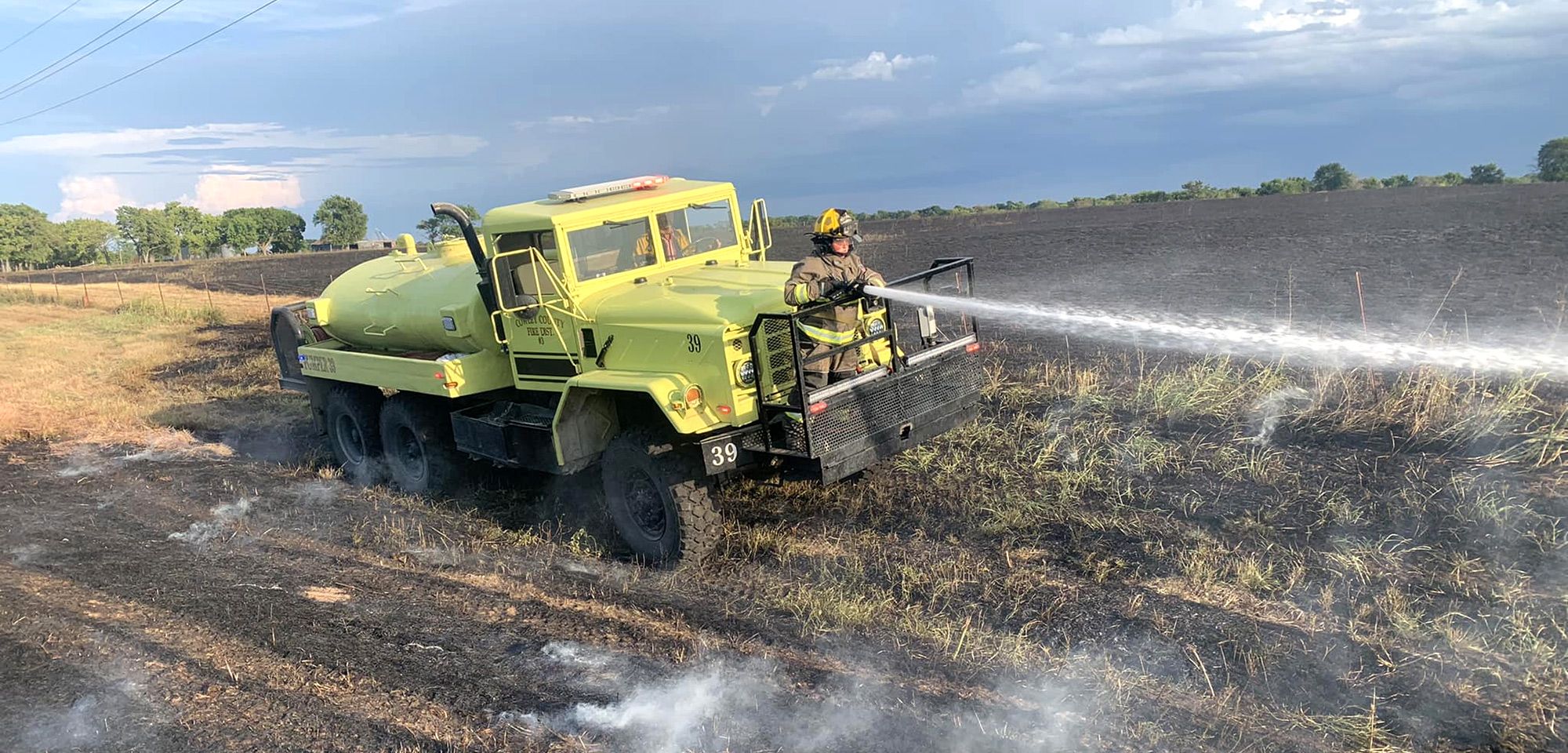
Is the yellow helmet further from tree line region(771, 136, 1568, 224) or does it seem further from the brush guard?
tree line region(771, 136, 1568, 224)

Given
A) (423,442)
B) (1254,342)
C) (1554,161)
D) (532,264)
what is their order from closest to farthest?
(532,264) < (423,442) < (1254,342) < (1554,161)

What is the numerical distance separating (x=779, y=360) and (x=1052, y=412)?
3.92 metres

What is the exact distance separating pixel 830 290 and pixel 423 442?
4901mm

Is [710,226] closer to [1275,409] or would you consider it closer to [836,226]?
[836,226]

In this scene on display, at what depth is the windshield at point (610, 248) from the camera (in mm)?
7684

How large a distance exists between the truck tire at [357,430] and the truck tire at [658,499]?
426 centimetres

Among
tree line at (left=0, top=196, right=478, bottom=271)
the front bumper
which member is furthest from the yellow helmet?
tree line at (left=0, top=196, right=478, bottom=271)

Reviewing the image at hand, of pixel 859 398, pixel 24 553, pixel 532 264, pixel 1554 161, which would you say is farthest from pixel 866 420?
pixel 1554 161

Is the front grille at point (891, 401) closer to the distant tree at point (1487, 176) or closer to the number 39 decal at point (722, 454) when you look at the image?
the number 39 decal at point (722, 454)

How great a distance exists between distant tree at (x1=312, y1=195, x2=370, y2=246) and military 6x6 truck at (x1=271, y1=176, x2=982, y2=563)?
9752cm

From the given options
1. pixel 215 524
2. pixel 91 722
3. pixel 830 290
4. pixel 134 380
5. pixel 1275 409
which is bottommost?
pixel 1275 409

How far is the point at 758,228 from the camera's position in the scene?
8.73 meters

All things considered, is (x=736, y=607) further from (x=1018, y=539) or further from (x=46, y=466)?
(x=46, y=466)

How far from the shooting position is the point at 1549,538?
584 cm
